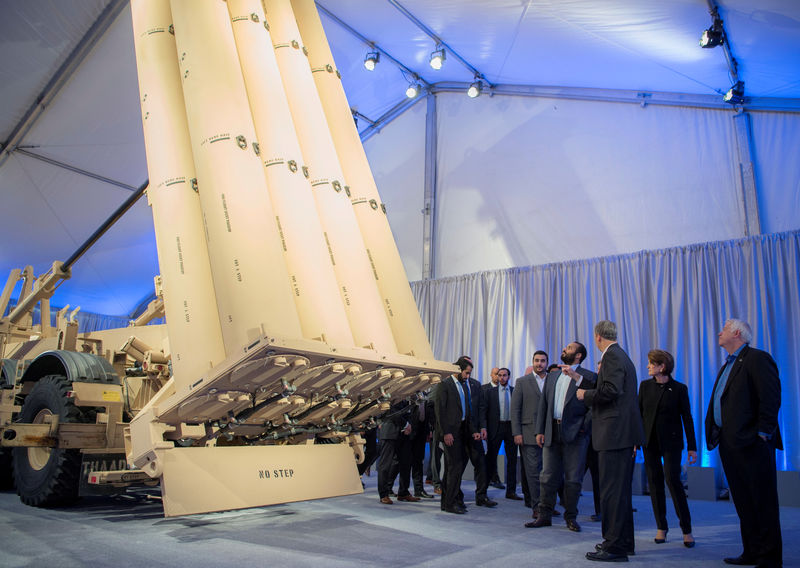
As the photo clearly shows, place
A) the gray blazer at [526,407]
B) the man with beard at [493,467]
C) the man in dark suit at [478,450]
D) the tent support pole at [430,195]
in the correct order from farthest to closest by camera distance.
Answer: the tent support pole at [430,195], the man with beard at [493,467], the man in dark suit at [478,450], the gray blazer at [526,407]

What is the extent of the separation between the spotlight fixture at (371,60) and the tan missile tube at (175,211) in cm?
598

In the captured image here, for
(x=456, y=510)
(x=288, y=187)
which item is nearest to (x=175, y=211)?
(x=288, y=187)

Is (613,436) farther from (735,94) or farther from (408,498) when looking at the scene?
(735,94)

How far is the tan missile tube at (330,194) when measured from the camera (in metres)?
4.68

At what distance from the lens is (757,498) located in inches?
150

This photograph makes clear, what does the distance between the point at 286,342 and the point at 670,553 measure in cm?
316

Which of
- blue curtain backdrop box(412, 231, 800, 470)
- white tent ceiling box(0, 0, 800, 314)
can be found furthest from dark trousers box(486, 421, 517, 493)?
white tent ceiling box(0, 0, 800, 314)

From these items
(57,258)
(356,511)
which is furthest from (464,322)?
(57,258)

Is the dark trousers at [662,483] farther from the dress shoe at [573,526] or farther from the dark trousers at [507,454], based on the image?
the dark trousers at [507,454]

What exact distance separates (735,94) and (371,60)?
5970 millimetres

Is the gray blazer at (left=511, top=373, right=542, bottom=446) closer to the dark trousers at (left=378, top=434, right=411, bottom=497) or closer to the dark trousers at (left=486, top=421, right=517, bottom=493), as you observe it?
the dark trousers at (left=378, top=434, right=411, bottom=497)

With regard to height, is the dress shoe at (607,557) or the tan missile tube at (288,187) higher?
the tan missile tube at (288,187)

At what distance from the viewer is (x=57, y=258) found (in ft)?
43.7

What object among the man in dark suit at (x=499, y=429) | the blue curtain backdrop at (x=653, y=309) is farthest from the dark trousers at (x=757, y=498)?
the blue curtain backdrop at (x=653, y=309)
